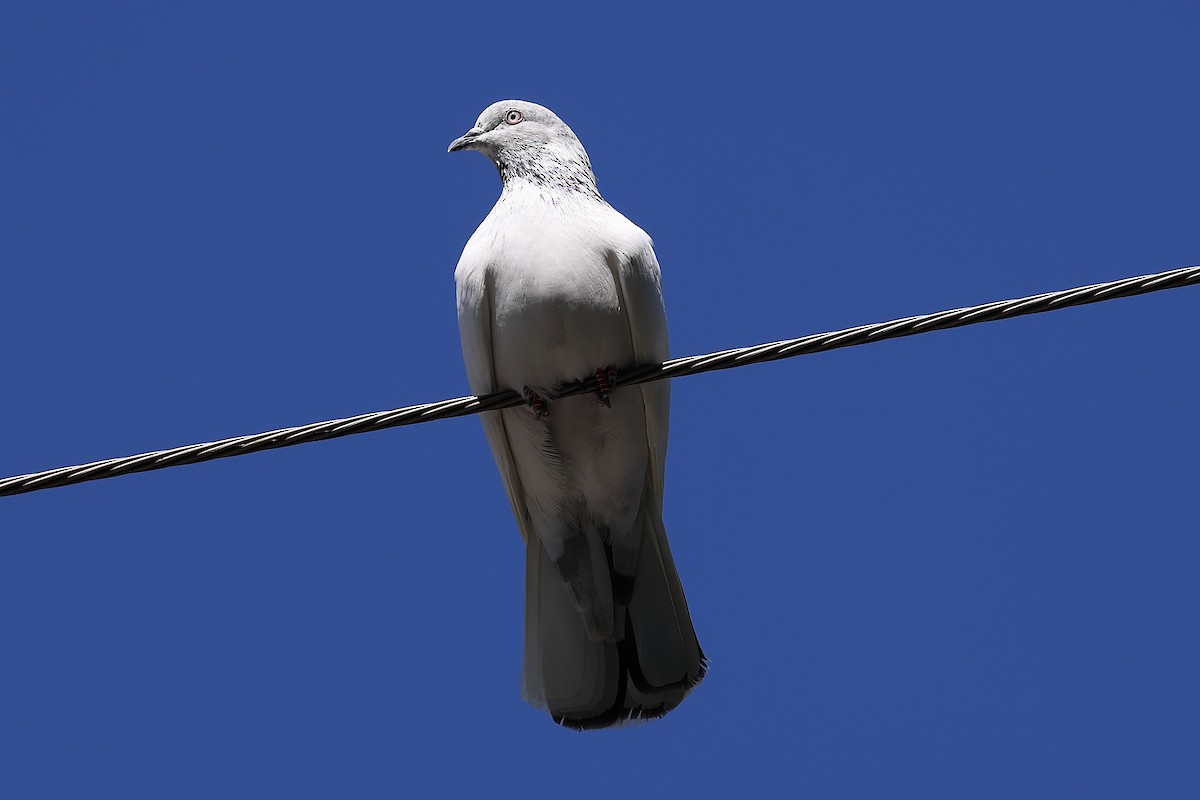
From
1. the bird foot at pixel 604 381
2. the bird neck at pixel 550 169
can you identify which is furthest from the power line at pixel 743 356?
the bird neck at pixel 550 169

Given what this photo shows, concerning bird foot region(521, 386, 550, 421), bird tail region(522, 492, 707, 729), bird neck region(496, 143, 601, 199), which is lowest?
bird tail region(522, 492, 707, 729)

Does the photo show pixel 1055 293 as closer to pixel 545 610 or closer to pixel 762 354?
pixel 762 354

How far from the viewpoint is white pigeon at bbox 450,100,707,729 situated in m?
6.80

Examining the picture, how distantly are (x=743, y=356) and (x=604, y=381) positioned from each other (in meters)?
1.40

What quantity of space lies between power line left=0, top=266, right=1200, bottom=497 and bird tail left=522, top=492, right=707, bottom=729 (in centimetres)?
209

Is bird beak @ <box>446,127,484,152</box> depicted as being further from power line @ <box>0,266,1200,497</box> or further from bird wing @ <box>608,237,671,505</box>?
power line @ <box>0,266,1200,497</box>

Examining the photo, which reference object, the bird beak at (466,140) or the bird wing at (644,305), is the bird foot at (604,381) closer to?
the bird wing at (644,305)

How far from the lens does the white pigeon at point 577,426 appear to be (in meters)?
6.80

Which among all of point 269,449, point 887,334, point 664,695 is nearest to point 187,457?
point 269,449

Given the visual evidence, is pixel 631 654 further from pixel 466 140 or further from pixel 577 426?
pixel 466 140

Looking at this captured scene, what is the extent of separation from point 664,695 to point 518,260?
231 cm

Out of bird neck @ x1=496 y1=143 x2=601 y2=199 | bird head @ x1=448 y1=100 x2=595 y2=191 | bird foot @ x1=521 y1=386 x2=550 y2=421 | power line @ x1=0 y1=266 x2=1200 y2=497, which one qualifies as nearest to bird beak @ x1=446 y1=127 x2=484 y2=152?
bird head @ x1=448 y1=100 x2=595 y2=191

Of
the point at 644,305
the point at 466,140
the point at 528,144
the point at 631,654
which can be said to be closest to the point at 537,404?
the point at 644,305

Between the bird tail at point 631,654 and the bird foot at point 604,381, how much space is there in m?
0.83
